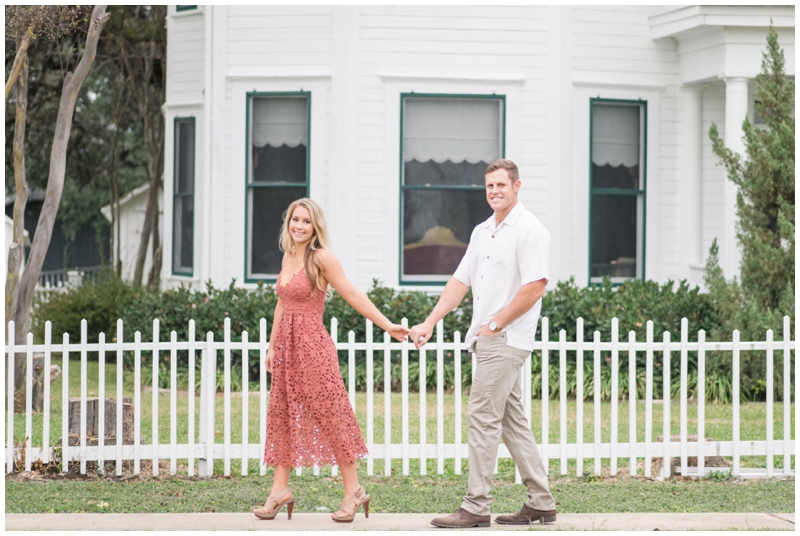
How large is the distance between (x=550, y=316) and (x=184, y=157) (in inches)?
209

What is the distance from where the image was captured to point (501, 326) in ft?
18.7

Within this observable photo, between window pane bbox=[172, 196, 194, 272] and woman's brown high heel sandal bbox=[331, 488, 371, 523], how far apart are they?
795 cm

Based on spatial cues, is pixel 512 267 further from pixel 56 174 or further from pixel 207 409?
pixel 56 174

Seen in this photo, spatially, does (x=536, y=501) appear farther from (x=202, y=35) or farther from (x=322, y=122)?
(x=202, y=35)

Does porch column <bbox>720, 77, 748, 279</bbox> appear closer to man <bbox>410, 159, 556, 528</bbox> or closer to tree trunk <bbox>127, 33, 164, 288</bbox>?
man <bbox>410, 159, 556, 528</bbox>

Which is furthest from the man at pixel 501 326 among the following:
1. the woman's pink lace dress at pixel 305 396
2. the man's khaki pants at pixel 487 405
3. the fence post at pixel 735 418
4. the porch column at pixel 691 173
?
the porch column at pixel 691 173

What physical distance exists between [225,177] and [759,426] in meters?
6.44

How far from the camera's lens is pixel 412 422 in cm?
981

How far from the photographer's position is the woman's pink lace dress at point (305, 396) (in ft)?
19.5

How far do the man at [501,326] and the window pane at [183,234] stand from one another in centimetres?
817

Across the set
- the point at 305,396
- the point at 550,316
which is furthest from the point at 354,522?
the point at 550,316

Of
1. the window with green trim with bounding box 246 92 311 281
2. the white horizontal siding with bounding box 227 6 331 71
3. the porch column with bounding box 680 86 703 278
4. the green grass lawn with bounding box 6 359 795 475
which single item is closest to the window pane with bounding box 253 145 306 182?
the window with green trim with bounding box 246 92 311 281

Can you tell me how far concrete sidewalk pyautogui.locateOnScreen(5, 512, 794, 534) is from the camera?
5.78 meters

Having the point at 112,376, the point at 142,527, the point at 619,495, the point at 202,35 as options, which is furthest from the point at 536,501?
the point at 202,35
